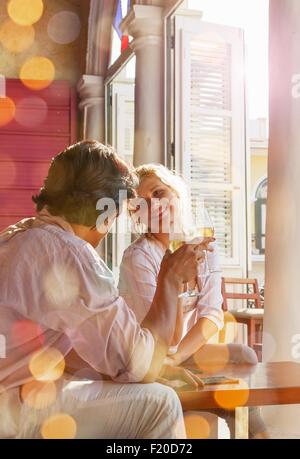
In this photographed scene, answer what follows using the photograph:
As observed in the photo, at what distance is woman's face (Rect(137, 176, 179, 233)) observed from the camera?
2455 mm

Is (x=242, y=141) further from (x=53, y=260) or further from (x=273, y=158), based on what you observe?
(x=53, y=260)

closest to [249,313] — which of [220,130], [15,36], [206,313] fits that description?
[220,130]

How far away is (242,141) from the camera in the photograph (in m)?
5.42

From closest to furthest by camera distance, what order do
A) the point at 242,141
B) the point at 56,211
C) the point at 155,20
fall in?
the point at 56,211 → the point at 155,20 → the point at 242,141

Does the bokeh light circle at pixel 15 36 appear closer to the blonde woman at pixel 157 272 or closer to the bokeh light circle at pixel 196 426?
the blonde woman at pixel 157 272

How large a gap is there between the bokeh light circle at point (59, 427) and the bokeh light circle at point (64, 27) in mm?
6632

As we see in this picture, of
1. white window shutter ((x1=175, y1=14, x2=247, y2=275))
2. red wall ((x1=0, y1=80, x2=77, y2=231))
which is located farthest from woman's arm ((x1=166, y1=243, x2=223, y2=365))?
red wall ((x1=0, y1=80, x2=77, y2=231))

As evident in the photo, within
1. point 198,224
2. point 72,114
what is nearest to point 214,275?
point 198,224

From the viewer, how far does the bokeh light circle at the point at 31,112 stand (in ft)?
23.9

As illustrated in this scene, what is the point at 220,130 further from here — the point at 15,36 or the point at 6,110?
Answer: the point at 15,36

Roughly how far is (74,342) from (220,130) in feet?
13.6

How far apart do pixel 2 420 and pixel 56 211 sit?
18.8 inches
